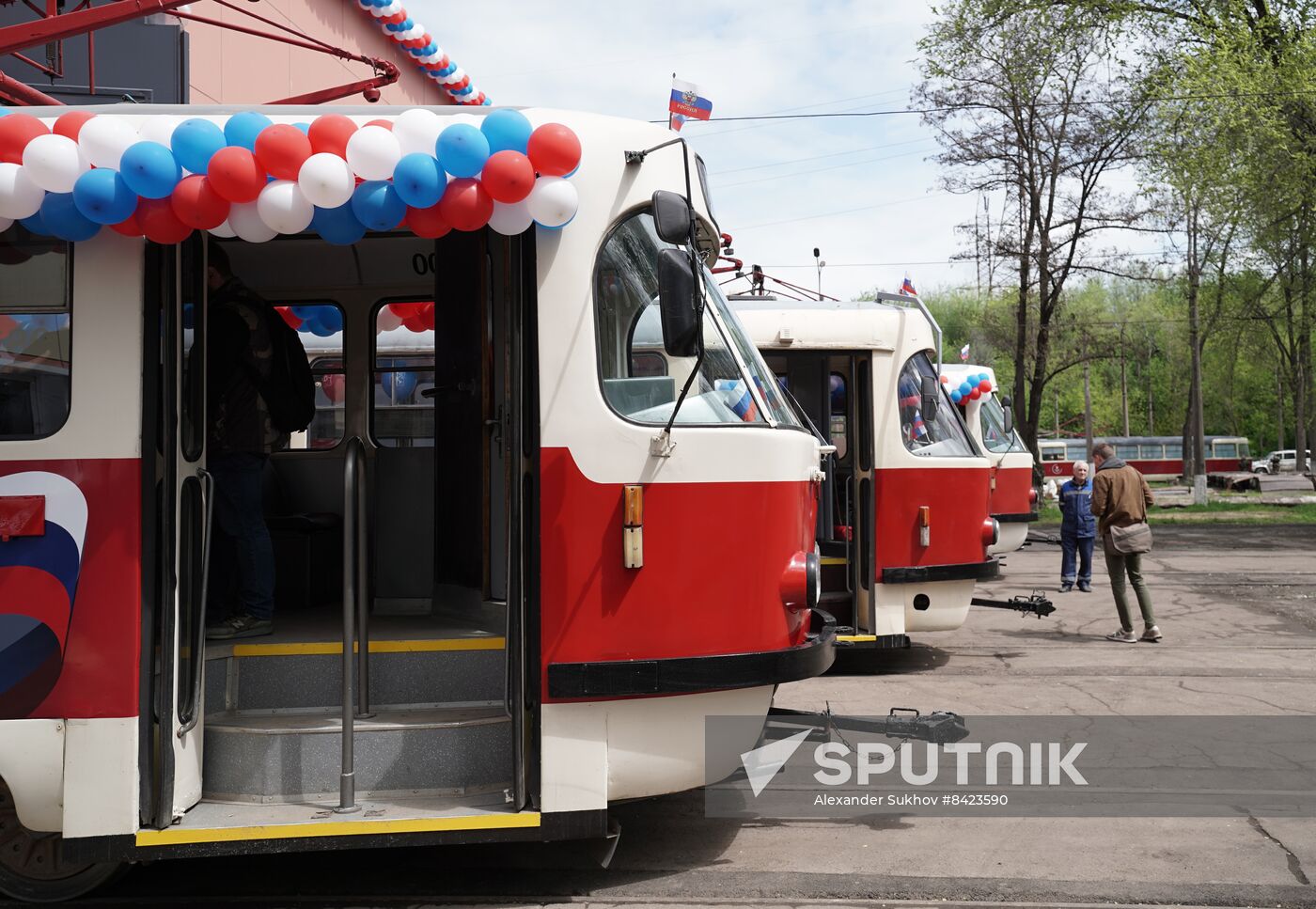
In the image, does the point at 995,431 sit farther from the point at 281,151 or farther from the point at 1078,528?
the point at 281,151

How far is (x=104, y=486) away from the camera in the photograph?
4.47 m

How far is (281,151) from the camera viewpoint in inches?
173

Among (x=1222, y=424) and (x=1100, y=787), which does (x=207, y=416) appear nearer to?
(x=1100, y=787)

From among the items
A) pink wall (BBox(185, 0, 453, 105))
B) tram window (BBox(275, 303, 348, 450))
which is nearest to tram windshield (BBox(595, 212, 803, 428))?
tram window (BBox(275, 303, 348, 450))

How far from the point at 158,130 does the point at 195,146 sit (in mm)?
247

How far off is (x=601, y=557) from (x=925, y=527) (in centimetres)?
563

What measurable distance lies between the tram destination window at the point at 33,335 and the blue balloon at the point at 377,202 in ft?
3.60

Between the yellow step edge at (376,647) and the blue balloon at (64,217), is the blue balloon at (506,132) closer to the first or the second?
the blue balloon at (64,217)

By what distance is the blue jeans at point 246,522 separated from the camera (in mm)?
5496

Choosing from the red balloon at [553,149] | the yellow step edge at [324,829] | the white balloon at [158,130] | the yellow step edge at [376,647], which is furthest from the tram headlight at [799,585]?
the white balloon at [158,130]

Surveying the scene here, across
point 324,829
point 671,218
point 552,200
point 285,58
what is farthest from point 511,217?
point 285,58

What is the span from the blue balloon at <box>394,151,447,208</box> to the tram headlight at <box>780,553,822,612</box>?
202 centimetres

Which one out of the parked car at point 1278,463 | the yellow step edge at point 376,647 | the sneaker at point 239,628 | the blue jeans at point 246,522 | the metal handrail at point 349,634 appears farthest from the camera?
the parked car at point 1278,463

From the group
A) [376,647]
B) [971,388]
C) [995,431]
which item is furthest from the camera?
[995,431]
